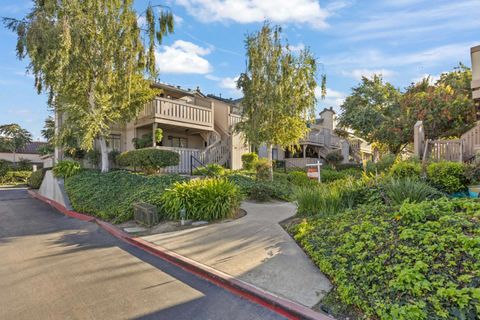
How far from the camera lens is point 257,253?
526 cm

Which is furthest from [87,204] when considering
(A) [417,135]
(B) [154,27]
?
(A) [417,135]

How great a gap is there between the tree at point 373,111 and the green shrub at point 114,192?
17.5 m

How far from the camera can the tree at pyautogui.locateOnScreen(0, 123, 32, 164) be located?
106ft

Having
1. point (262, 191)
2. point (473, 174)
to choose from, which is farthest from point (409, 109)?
point (262, 191)

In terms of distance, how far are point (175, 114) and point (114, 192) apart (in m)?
6.15

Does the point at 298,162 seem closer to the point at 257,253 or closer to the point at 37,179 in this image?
the point at 257,253

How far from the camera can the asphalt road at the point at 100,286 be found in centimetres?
350

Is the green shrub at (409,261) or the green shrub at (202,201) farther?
the green shrub at (202,201)

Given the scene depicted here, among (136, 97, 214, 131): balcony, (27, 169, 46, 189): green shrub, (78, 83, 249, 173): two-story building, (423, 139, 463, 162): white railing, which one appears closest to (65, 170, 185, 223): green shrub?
(78, 83, 249, 173): two-story building

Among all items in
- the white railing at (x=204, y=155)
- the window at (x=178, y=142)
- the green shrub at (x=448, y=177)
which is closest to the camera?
the green shrub at (x=448, y=177)

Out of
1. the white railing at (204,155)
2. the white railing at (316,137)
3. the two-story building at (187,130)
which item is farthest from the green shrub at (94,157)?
the white railing at (316,137)

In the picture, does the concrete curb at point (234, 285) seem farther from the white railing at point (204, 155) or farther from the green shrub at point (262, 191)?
the white railing at point (204, 155)

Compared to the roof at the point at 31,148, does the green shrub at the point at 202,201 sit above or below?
below

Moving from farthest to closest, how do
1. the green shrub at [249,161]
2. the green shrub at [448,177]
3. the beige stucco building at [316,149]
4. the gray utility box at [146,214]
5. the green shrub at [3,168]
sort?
1. the green shrub at [3,168]
2. the beige stucco building at [316,149]
3. the green shrub at [249,161]
4. the gray utility box at [146,214]
5. the green shrub at [448,177]
